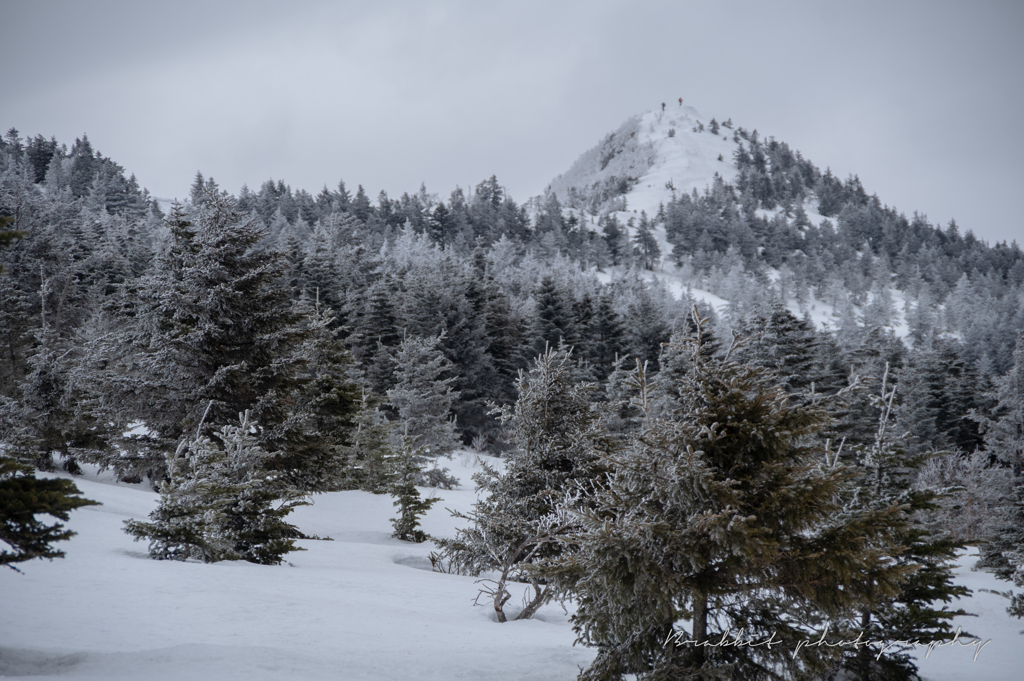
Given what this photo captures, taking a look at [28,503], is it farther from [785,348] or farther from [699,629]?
[785,348]

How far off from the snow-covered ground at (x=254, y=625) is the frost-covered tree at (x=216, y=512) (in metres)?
0.41

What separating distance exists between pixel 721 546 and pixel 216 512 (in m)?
7.20

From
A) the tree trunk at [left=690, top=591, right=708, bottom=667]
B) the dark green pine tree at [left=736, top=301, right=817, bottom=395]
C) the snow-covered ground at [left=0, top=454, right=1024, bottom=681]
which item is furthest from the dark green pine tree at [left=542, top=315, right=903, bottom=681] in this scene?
the dark green pine tree at [left=736, top=301, right=817, bottom=395]

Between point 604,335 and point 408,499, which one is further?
point 604,335

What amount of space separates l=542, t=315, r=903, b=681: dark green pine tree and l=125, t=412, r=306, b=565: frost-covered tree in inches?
222

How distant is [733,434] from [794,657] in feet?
6.41

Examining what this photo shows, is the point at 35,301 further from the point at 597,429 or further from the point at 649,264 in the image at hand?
the point at 649,264

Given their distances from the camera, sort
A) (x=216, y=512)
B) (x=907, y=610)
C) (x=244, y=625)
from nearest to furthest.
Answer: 1. (x=244, y=625)
2. (x=907, y=610)
3. (x=216, y=512)

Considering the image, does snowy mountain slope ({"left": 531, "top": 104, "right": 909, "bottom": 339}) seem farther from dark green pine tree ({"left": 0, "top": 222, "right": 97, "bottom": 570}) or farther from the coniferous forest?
dark green pine tree ({"left": 0, "top": 222, "right": 97, "bottom": 570})

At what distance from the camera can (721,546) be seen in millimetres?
4715

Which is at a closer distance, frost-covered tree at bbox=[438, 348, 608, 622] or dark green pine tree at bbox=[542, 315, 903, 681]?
dark green pine tree at bbox=[542, 315, 903, 681]

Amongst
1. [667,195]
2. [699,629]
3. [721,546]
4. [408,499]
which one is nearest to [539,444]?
[699,629]

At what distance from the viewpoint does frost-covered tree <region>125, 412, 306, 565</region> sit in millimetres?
7934

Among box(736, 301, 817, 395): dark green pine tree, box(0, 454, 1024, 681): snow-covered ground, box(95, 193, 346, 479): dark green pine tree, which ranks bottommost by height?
box(0, 454, 1024, 681): snow-covered ground
